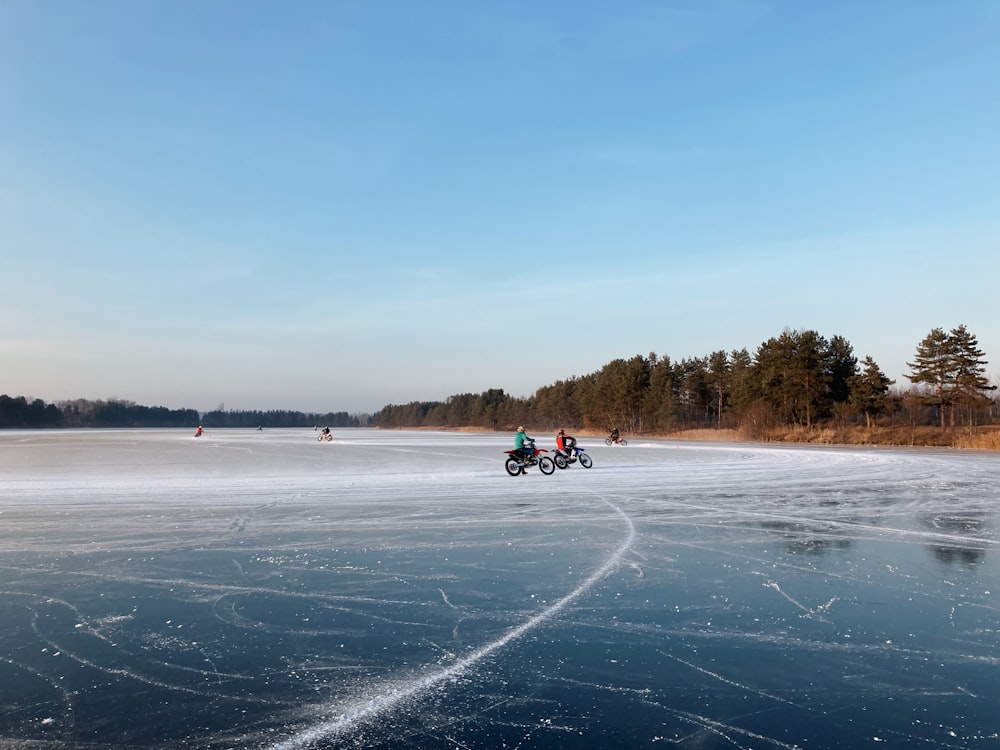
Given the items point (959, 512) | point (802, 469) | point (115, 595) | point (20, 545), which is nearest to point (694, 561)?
point (115, 595)

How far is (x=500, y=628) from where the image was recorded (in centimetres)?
547

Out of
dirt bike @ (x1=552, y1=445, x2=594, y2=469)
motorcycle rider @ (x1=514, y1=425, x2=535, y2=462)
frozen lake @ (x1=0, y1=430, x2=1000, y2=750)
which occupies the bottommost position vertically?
frozen lake @ (x1=0, y1=430, x2=1000, y2=750)

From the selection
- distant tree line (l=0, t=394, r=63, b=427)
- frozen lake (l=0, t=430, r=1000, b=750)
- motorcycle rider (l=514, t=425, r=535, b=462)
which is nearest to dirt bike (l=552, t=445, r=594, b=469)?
motorcycle rider (l=514, t=425, r=535, b=462)

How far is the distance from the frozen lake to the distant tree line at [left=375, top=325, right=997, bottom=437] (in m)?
47.2

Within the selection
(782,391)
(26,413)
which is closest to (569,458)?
(782,391)

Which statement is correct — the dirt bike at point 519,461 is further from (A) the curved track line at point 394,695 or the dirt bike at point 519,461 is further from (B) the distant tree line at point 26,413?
(B) the distant tree line at point 26,413

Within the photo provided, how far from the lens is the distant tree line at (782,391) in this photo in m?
57.8

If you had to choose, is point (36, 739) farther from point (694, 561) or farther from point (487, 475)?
point (487, 475)

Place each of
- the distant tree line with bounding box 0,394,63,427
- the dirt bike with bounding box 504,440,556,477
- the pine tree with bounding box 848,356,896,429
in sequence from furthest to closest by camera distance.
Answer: the distant tree line with bounding box 0,394,63,427 < the pine tree with bounding box 848,356,896,429 < the dirt bike with bounding box 504,440,556,477

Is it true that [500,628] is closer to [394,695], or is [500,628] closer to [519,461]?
[394,695]

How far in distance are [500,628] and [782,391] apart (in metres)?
59.0

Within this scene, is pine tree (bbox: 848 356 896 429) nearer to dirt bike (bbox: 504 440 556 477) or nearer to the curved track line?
dirt bike (bbox: 504 440 556 477)

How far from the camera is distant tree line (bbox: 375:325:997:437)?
57.8 metres

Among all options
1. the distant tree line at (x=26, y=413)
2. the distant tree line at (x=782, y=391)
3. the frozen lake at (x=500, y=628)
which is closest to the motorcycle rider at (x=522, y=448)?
the frozen lake at (x=500, y=628)
